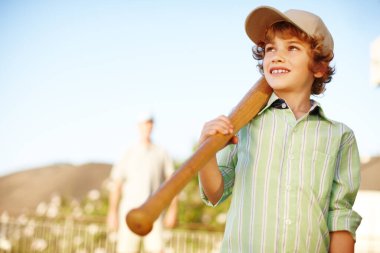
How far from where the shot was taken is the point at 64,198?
9.71 m

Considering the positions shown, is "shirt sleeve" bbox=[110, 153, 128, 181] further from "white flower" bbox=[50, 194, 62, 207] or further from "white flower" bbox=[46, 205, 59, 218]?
"white flower" bbox=[50, 194, 62, 207]

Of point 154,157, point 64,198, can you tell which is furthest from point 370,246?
point 64,198

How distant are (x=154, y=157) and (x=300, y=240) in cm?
441

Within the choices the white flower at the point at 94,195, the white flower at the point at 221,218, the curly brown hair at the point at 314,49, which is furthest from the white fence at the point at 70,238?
the curly brown hair at the point at 314,49

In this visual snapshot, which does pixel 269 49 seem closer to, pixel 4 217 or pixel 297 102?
pixel 297 102

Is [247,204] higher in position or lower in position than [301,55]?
lower

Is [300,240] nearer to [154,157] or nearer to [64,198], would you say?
[154,157]

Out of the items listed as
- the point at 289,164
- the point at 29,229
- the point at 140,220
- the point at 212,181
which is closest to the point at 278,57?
the point at 289,164

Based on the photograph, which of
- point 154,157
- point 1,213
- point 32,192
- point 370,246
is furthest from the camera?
point 32,192

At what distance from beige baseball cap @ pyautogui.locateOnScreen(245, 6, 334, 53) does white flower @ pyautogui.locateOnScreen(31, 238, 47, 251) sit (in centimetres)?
710

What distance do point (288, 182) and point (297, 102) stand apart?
0.31 meters

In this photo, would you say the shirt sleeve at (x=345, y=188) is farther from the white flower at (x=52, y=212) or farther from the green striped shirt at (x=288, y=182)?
the white flower at (x=52, y=212)

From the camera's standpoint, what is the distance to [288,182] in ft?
6.00

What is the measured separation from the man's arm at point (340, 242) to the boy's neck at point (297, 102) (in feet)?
1.34
